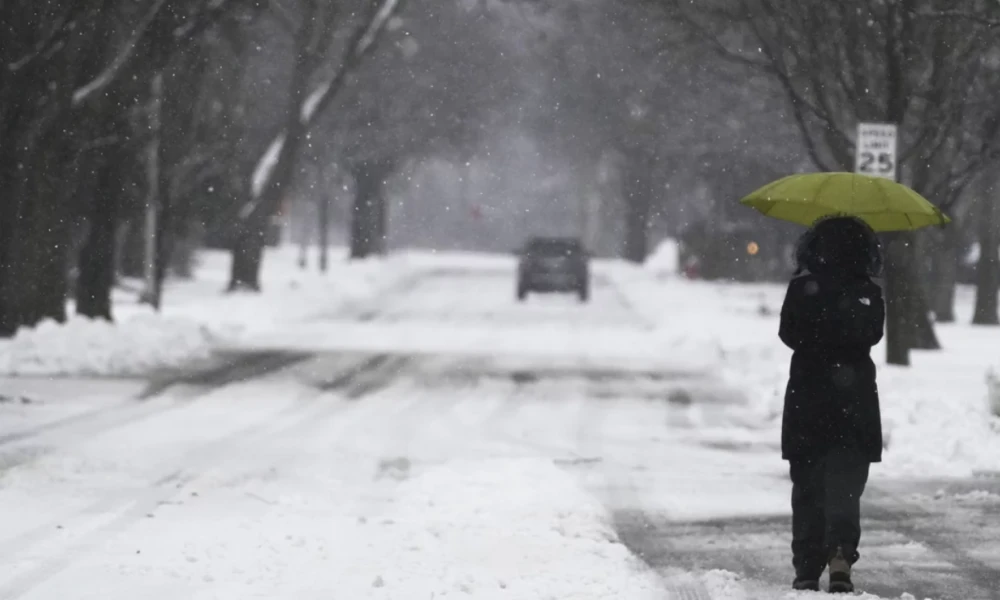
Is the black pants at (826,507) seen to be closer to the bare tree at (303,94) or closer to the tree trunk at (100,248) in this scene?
the tree trunk at (100,248)

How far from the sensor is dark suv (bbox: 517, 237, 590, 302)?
1495 inches

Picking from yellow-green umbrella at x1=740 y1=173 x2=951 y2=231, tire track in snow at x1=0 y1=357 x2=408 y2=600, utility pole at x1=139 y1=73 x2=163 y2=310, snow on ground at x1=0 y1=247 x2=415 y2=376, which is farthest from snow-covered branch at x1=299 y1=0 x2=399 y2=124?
yellow-green umbrella at x1=740 y1=173 x2=951 y2=231

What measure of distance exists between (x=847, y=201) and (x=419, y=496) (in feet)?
11.8

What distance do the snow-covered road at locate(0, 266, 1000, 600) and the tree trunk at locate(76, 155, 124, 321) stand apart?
19.8 feet

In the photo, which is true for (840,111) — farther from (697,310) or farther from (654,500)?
(654,500)

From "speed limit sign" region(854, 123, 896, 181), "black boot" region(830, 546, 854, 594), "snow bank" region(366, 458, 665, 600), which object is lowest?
"snow bank" region(366, 458, 665, 600)

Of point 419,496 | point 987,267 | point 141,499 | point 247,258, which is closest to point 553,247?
point 247,258

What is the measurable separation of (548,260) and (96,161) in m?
16.5

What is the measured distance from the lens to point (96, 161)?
2316 centimetres

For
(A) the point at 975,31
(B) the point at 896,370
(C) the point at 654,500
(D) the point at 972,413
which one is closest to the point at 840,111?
(A) the point at 975,31

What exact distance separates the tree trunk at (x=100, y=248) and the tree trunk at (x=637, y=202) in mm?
33505

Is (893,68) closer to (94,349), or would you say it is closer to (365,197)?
(94,349)

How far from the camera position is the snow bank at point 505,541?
7340mm

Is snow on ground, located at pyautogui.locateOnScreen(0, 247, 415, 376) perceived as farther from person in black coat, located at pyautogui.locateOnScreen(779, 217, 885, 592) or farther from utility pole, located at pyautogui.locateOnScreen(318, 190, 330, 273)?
person in black coat, located at pyautogui.locateOnScreen(779, 217, 885, 592)
